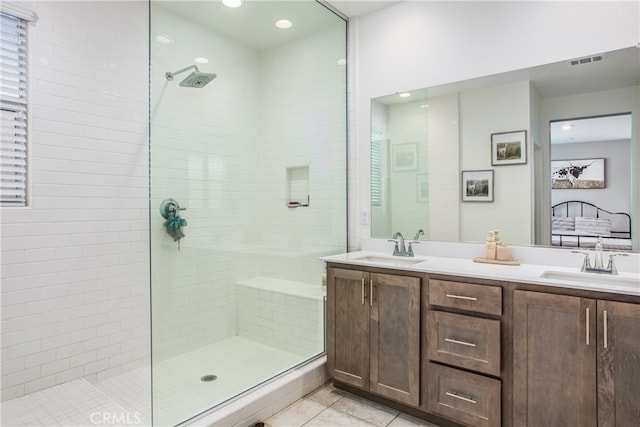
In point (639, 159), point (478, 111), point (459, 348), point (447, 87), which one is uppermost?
point (447, 87)

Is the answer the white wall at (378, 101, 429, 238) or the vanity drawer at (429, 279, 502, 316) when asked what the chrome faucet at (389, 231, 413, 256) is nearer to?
the white wall at (378, 101, 429, 238)

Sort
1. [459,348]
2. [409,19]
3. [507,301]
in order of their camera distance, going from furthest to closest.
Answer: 1. [409,19]
2. [459,348]
3. [507,301]

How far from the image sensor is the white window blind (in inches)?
85.7

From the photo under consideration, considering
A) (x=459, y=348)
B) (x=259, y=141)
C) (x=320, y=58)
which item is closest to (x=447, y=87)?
(x=320, y=58)

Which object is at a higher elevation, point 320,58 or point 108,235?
point 320,58

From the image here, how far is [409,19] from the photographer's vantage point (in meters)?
2.71

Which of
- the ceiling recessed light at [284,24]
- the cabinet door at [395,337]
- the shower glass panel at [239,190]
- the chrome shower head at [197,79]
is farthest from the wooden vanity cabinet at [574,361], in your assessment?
the ceiling recessed light at [284,24]

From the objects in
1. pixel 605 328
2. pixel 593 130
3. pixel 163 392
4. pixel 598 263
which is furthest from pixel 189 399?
pixel 593 130

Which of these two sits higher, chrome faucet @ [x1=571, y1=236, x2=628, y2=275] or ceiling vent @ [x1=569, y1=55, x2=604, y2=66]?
ceiling vent @ [x1=569, y1=55, x2=604, y2=66]

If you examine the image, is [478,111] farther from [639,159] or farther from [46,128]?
[46,128]

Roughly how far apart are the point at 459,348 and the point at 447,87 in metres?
1.74

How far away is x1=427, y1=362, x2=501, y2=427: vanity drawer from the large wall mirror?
35.5 inches

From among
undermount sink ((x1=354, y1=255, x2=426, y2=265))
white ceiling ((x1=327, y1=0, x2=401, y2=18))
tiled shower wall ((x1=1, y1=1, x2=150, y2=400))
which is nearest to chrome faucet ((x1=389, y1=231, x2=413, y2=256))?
undermount sink ((x1=354, y1=255, x2=426, y2=265))

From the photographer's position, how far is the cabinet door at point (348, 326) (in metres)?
2.30
